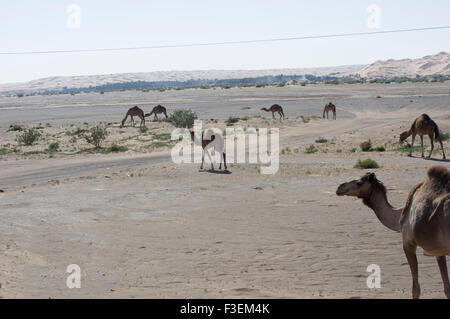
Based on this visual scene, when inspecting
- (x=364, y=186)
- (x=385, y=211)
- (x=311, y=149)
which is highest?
(x=364, y=186)

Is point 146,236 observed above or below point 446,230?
below

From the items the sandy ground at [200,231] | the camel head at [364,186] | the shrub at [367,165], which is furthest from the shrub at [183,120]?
the camel head at [364,186]

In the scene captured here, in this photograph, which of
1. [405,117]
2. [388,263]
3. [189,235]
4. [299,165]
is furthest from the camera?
[405,117]

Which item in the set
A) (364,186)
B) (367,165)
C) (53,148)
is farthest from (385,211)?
(53,148)

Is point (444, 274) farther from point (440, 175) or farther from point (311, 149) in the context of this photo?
point (311, 149)

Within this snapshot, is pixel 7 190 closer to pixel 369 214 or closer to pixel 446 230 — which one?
pixel 369 214

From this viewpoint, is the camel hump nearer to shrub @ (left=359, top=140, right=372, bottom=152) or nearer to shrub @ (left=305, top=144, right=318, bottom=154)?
shrub @ (left=305, top=144, right=318, bottom=154)

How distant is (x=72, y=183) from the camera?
21141 mm

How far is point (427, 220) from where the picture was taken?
7980 millimetres

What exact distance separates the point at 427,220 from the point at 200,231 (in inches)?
Result: 254
